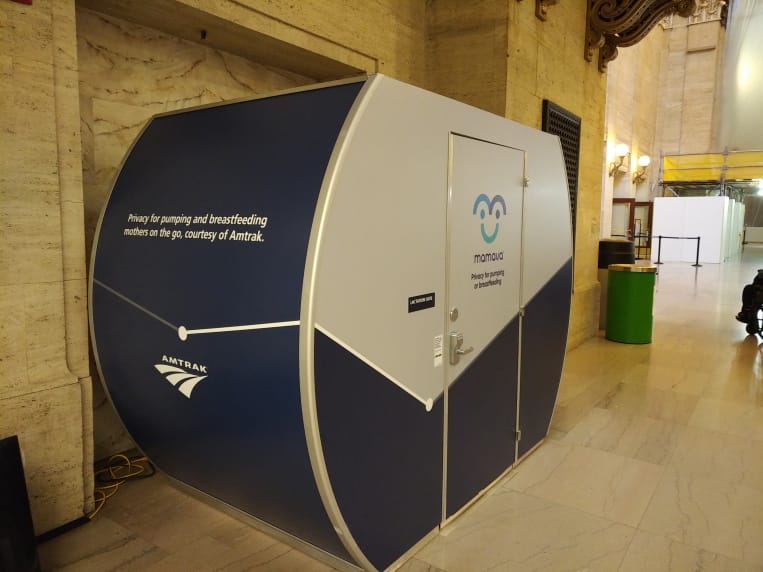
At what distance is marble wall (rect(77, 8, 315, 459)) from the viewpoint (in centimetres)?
335

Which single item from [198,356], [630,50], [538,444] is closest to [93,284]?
[198,356]

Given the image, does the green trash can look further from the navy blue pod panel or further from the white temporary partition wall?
the white temporary partition wall

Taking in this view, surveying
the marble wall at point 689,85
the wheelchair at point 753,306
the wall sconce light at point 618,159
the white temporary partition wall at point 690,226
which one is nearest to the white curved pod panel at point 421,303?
the wheelchair at point 753,306

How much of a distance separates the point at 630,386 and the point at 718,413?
81cm

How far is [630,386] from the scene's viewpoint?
5.31 m

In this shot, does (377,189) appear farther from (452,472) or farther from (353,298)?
(452,472)

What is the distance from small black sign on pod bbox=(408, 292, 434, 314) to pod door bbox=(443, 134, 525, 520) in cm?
16

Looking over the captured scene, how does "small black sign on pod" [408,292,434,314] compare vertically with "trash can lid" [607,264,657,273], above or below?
above

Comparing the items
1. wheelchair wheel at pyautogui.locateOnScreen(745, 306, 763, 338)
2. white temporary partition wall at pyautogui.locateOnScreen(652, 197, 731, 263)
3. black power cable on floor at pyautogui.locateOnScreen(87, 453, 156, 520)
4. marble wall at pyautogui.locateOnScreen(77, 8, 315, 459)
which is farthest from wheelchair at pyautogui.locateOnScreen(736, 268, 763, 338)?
white temporary partition wall at pyautogui.locateOnScreen(652, 197, 731, 263)

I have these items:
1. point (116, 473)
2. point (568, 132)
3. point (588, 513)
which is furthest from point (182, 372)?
point (568, 132)

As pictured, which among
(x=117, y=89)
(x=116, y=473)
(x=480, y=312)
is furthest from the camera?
(x=117, y=89)

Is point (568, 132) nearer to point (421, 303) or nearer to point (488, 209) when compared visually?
point (488, 209)

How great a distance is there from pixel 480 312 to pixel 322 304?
119 cm

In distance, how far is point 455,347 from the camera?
2.72 metres
